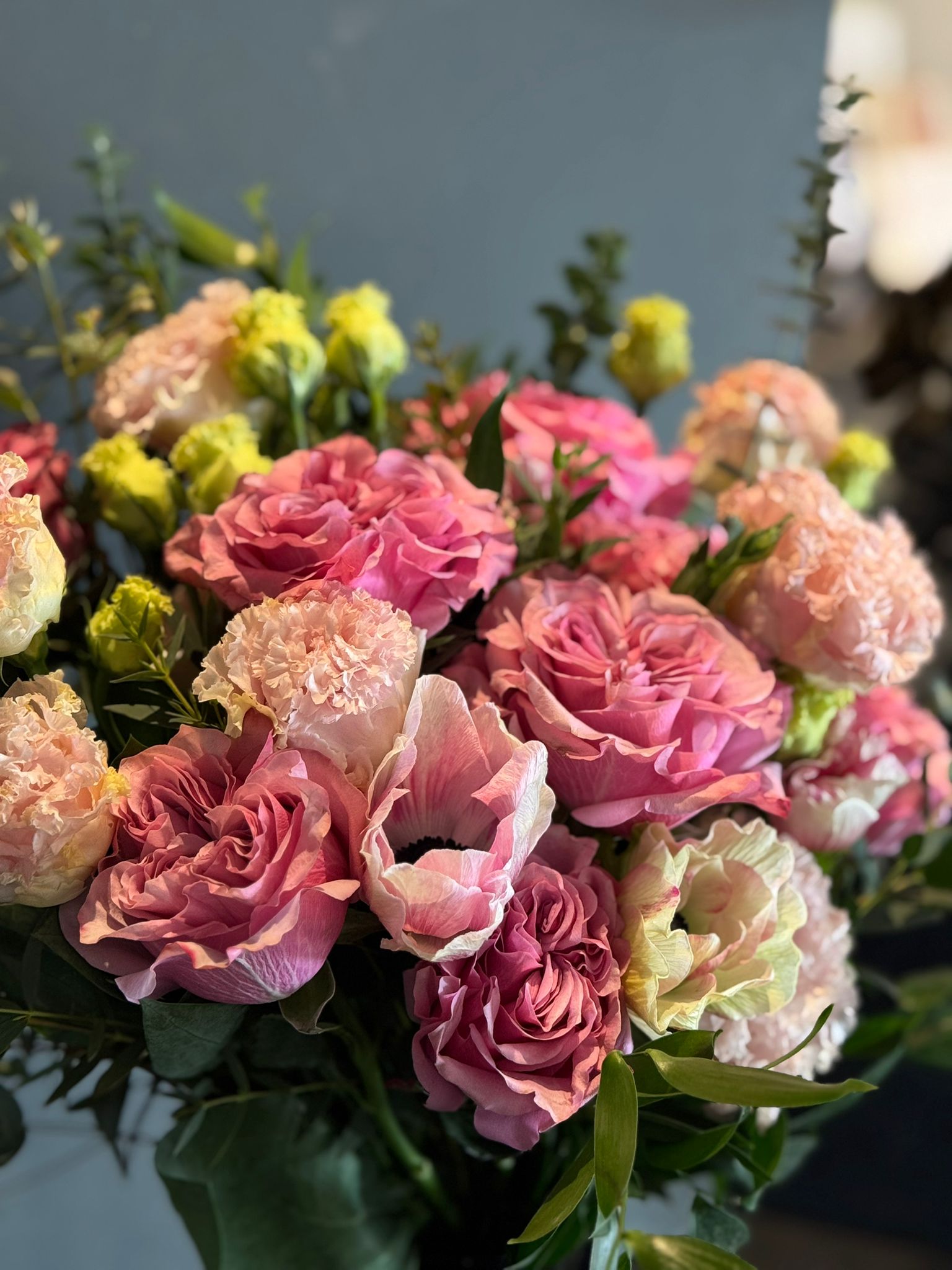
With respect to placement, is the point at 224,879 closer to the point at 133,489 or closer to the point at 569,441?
the point at 133,489

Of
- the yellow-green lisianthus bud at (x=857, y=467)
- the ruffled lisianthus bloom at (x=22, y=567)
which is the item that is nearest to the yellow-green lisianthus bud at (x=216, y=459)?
the ruffled lisianthus bloom at (x=22, y=567)

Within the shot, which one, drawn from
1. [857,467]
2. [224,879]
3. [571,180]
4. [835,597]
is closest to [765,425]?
[857,467]

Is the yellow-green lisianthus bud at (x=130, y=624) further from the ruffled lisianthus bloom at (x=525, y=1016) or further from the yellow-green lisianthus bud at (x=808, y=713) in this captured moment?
the yellow-green lisianthus bud at (x=808, y=713)

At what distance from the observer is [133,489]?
19.2 inches

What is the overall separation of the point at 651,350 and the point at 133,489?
13.2 inches

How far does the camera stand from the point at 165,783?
380mm

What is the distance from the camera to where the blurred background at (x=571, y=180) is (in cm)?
71

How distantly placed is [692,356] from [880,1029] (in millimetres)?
557

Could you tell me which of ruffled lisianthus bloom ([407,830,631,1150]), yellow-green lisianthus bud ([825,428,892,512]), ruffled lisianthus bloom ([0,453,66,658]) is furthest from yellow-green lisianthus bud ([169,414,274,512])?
yellow-green lisianthus bud ([825,428,892,512])

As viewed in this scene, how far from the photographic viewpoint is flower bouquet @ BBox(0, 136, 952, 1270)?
36 cm

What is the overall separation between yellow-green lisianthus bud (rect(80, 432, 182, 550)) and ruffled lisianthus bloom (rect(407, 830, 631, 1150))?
239 millimetres

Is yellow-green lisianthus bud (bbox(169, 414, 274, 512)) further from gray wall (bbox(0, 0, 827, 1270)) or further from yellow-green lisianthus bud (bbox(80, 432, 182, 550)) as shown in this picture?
gray wall (bbox(0, 0, 827, 1270))

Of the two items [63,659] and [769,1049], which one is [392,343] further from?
[769,1049]

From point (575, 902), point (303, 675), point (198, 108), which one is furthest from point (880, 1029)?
point (198, 108)
